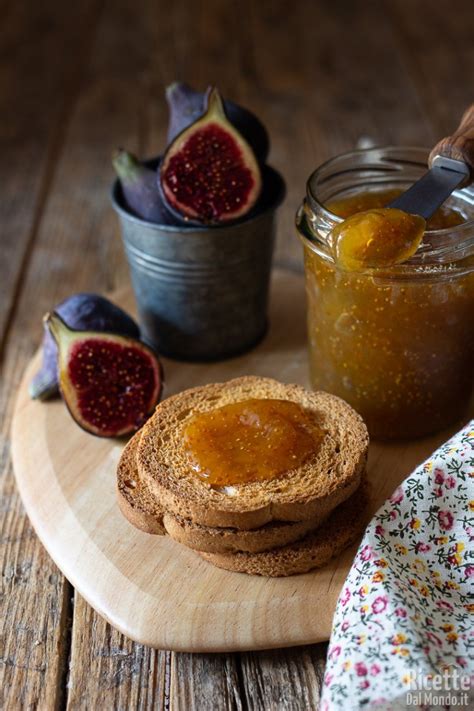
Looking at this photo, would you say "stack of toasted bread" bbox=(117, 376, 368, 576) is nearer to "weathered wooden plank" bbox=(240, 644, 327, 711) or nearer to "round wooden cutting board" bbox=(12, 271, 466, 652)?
"round wooden cutting board" bbox=(12, 271, 466, 652)

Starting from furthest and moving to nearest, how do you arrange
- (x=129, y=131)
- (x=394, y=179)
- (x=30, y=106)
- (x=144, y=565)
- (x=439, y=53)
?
(x=439, y=53) < (x=30, y=106) < (x=129, y=131) < (x=394, y=179) < (x=144, y=565)

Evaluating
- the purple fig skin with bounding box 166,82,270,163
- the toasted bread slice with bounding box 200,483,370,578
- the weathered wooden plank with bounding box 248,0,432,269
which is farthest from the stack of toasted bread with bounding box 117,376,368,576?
the weathered wooden plank with bounding box 248,0,432,269

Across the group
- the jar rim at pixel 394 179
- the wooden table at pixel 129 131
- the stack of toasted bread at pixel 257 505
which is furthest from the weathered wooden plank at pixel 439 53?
the stack of toasted bread at pixel 257 505

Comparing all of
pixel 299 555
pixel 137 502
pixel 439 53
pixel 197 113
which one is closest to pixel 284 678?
pixel 299 555

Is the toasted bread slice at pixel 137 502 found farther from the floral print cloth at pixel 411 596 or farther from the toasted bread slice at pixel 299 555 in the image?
the floral print cloth at pixel 411 596

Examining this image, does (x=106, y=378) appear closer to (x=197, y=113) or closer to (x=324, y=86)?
(x=197, y=113)

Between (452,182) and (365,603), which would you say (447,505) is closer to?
(365,603)
